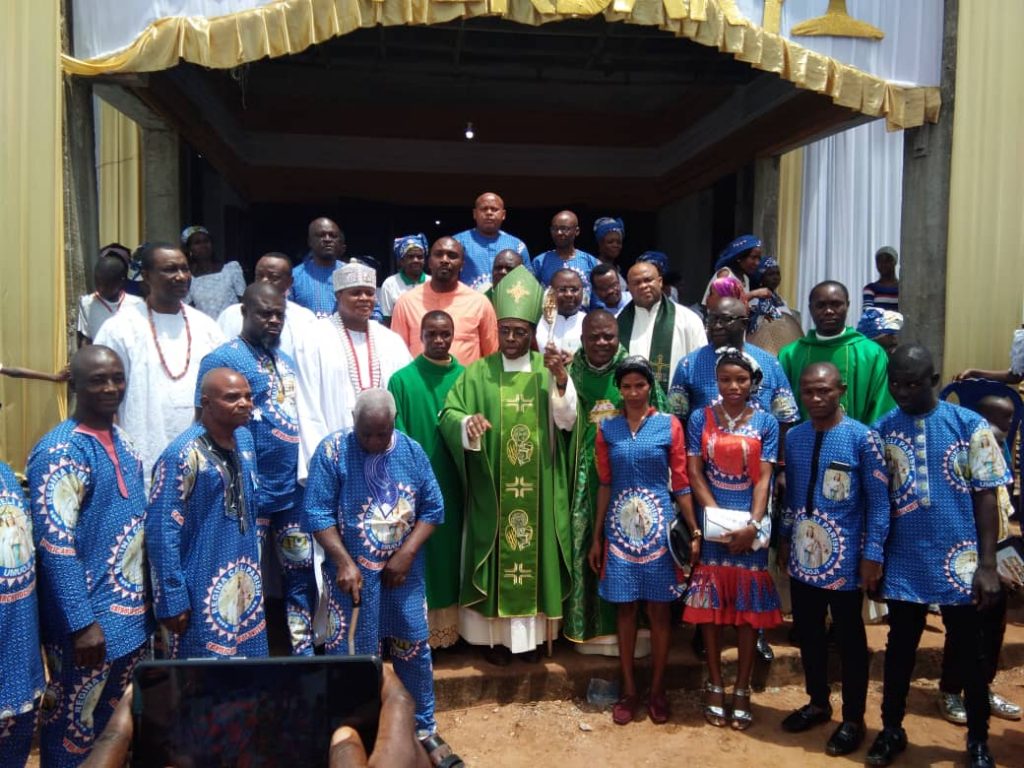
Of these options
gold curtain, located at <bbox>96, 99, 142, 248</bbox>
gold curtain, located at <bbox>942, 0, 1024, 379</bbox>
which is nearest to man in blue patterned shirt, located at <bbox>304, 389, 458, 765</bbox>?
gold curtain, located at <bbox>942, 0, 1024, 379</bbox>

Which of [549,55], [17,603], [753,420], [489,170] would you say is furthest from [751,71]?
[17,603]

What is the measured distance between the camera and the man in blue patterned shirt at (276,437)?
3.95 metres

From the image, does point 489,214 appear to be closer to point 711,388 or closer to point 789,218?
point 711,388

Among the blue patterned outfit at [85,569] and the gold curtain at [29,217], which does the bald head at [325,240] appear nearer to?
the gold curtain at [29,217]

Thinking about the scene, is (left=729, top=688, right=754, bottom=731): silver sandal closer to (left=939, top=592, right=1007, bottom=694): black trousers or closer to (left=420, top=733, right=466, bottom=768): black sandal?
(left=939, top=592, right=1007, bottom=694): black trousers

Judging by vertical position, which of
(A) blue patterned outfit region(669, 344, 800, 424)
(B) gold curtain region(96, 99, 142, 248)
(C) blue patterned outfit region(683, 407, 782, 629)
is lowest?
(C) blue patterned outfit region(683, 407, 782, 629)

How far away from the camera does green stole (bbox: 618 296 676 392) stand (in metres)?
5.05

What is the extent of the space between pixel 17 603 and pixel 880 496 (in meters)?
3.35

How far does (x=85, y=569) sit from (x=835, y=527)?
10.1ft

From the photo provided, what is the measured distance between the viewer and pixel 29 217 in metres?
5.01

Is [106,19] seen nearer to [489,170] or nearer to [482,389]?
[482,389]


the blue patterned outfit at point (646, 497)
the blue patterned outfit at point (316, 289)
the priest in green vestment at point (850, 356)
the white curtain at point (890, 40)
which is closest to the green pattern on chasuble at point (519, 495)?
the blue patterned outfit at point (646, 497)

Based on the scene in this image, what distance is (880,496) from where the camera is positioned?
151 inches

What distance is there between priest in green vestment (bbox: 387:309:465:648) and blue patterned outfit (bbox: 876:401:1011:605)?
2.15 metres
